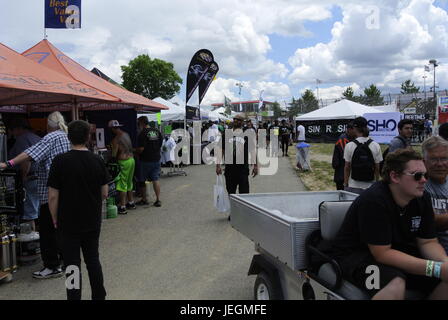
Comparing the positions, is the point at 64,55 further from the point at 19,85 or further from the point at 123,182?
the point at 19,85

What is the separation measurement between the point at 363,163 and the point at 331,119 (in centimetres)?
2503

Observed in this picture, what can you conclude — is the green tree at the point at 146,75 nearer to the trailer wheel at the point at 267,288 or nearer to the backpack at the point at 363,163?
the backpack at the point at 363,163

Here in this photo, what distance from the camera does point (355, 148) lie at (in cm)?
554

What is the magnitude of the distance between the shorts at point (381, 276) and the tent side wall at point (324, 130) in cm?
2884

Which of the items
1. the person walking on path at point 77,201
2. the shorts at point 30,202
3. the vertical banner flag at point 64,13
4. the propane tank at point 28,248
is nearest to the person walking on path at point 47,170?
the propane tank at point 28,248

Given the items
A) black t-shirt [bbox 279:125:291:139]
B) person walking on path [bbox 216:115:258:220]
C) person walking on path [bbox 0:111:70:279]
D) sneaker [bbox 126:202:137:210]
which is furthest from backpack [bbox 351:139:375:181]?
black t-shirt [bbox 279:125:291:139]

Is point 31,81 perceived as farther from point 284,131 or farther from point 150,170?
point 284,131

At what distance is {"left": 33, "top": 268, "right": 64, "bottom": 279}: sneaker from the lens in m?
4.57

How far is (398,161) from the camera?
8.77 ft

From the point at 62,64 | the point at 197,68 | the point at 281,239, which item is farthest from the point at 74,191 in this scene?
the point at 197,68

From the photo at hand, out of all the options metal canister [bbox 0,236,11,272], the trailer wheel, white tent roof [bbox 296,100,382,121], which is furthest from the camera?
white tent roof [bbox 296,100,382,121]

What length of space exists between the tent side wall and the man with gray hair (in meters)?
27.9

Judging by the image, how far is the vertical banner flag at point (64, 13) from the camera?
858cm

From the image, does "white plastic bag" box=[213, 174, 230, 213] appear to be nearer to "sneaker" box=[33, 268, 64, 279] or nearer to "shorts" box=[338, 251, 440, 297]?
"sneaker" box=[33, 268, 64, 279]
